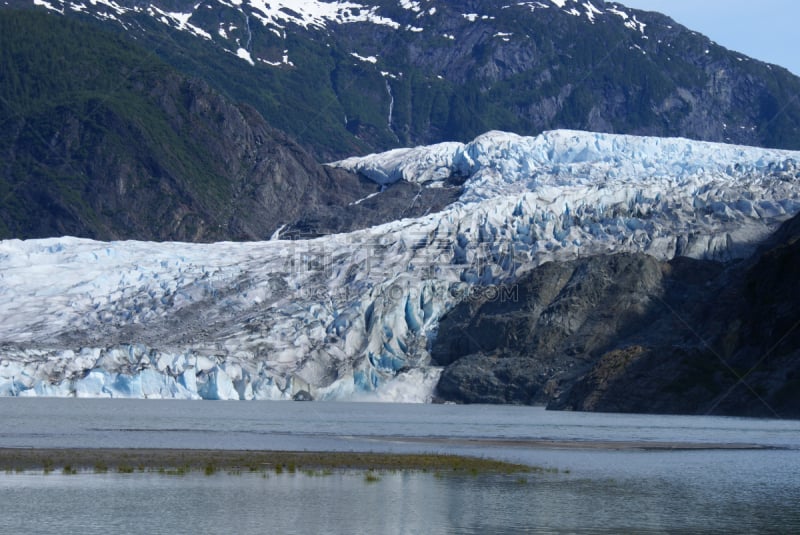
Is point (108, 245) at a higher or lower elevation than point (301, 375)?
higher

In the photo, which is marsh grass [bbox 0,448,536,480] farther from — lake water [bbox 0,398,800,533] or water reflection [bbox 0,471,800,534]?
water reflection [bbox 0,471,800,534]

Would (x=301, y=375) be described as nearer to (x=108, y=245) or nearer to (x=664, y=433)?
(x=108, y=245)

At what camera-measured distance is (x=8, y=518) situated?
32844 mm

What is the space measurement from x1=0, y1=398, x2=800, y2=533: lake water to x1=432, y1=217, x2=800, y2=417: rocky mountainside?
76.3 feet

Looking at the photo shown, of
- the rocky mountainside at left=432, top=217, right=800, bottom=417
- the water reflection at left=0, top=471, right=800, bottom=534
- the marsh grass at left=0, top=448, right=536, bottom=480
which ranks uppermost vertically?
the rocky mountainside at left=432, top=217, right=800, bottom=417

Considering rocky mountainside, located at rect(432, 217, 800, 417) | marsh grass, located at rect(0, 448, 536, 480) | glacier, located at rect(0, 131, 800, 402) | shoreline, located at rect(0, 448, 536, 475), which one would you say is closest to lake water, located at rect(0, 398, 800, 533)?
marsh grass, located at rect(0, 448, 536, 480)

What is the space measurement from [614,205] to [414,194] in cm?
5665

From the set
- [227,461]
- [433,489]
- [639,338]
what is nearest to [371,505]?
[433,489]

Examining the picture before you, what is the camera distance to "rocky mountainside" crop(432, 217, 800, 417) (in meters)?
94.2

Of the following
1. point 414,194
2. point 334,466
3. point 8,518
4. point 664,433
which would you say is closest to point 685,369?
point 664,433

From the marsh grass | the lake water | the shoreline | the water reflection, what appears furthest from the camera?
the shoreline

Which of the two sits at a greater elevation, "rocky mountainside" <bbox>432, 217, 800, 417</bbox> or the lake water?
"rocky mountainside" <bbox>432, 217, 800, 417</bbox>

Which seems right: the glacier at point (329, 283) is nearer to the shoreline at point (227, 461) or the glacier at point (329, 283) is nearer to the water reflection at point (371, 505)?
the shoreline at point (227, 461)

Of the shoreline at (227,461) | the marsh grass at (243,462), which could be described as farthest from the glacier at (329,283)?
the marsh grass at (243,462)
